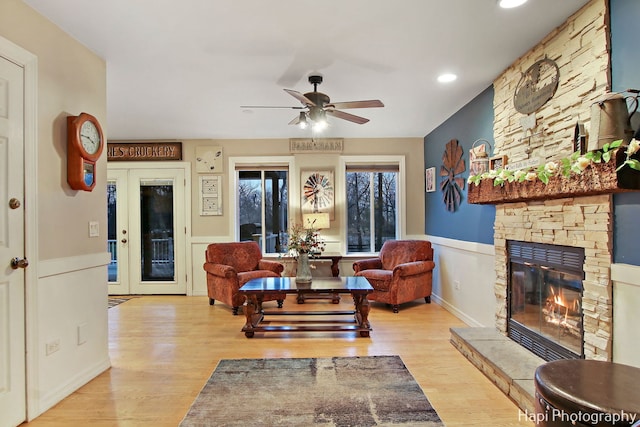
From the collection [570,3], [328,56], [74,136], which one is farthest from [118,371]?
[570,3]

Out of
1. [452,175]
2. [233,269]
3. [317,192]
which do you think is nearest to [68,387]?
[233,269]

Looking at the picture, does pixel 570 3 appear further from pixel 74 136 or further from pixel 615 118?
pixel 74 136

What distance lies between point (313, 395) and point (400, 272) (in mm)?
2239

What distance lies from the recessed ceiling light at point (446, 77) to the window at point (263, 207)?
115 inches

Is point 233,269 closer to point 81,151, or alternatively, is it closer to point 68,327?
point 68,327

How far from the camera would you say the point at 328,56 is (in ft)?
8.59

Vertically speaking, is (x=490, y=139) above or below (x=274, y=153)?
below

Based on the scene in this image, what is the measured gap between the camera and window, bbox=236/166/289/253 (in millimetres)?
5375

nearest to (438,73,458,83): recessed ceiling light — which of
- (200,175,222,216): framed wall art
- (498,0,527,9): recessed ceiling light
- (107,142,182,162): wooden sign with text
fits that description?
(498,0,527,9): recessed ceiling light

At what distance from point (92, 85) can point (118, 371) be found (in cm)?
227

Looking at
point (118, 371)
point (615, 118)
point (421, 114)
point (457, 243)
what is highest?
point (421, 114)

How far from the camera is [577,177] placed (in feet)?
6.25

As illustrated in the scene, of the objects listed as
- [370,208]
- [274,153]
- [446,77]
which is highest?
[446,77]

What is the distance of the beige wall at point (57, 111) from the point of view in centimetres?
203
